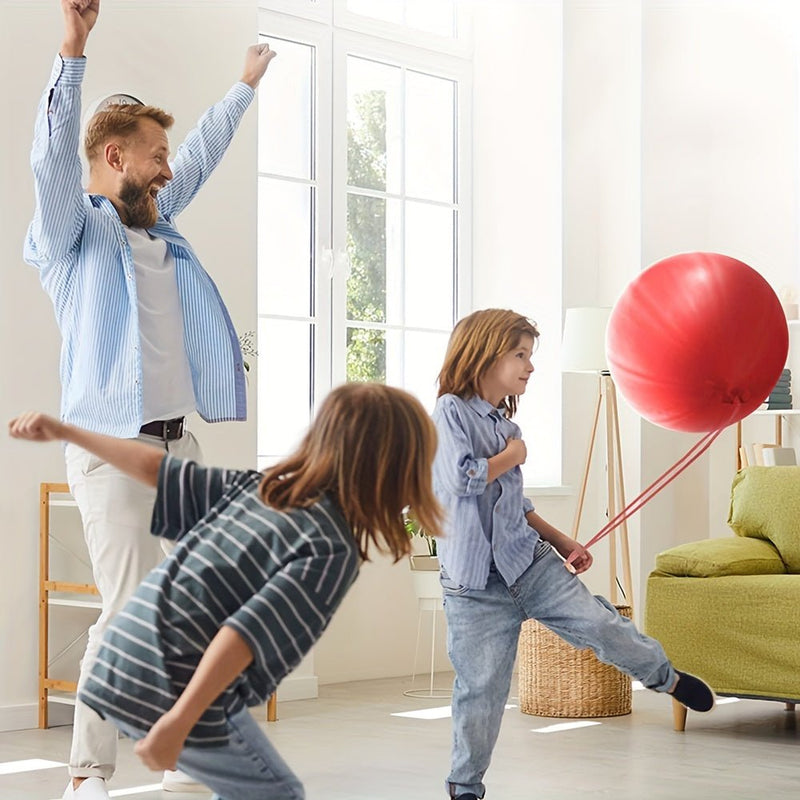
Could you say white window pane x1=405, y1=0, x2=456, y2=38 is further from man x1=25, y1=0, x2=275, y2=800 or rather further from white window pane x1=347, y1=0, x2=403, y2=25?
man x1=25, y1=0, x2=275, y2=800

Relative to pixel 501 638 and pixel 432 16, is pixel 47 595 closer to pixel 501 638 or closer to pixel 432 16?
pixel 501 638

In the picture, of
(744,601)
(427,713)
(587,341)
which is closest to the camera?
(744,601)

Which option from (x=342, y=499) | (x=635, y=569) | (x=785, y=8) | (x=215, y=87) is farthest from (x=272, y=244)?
Result: (x=342, y=499)

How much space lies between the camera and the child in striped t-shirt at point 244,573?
154 cm

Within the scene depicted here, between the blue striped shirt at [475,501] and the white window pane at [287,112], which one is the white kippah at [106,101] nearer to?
the white window pane at [287,112]

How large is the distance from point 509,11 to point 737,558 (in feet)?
8.66

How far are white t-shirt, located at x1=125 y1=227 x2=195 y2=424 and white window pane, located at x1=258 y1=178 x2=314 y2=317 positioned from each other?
2141 mm

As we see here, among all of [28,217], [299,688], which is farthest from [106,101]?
[299,688]

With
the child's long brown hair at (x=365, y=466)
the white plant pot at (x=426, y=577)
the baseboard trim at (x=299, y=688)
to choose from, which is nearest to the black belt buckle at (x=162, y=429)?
the child's long brown hair at (x=365, y=466)

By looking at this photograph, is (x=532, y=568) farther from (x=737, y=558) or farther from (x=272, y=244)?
(x=272, y=244)

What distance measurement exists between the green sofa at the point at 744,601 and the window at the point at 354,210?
61.3 inches

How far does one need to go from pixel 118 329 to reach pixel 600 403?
2.77 meters

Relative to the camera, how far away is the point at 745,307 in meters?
2.78

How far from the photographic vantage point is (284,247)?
494cm
